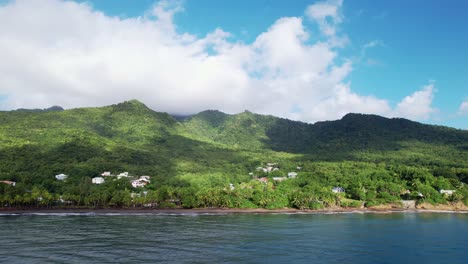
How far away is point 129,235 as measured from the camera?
1826 inches

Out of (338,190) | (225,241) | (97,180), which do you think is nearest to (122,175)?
(97,180)

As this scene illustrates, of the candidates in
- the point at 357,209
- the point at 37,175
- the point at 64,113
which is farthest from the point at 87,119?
the point at 357,209

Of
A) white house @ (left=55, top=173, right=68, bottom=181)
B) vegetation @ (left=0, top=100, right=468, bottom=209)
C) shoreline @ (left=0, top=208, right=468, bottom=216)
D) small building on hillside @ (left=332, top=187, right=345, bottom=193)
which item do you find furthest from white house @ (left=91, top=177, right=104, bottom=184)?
small building on hillside @ (left=332, top=187, right=345, bottom=193)

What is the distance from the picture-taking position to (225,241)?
43.4 meters

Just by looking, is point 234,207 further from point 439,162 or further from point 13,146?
point 439,162

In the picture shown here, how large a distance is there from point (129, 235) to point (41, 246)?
36.5ft

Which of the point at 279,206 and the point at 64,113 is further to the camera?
the point at 64,113

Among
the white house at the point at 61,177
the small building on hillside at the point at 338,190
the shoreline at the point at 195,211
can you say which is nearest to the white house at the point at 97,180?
the white house at the point at 61,177

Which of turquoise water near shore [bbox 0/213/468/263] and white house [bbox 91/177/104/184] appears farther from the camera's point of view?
white house [bbox 91/177/104/184]

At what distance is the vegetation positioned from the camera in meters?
84.6

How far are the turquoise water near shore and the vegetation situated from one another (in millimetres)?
21006

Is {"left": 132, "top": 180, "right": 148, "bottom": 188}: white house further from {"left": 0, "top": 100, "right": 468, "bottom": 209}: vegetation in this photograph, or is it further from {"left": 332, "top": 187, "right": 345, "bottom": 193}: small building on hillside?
{"left": 332, "top": 187, "right": 345, "bottom": 193}: small building on hillside

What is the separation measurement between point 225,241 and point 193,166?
268 ft

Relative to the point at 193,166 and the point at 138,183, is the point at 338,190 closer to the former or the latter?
the point at 193,166
